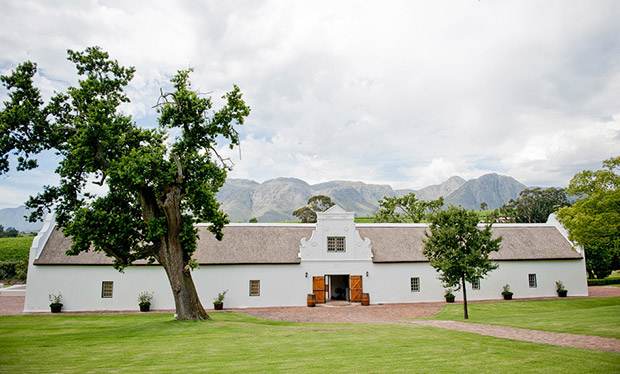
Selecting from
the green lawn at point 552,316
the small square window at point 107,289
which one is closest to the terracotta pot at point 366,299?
the green lawn at point 552,316

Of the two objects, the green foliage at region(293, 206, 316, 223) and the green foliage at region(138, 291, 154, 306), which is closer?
the green foliage at region(138, 291, 154, 306)

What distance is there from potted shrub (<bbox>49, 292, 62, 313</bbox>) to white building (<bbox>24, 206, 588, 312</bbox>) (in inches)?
13.3

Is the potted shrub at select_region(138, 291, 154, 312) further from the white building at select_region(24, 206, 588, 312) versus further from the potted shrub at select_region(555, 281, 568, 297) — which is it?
the potted shrub at select_region(555, 281, 568, 297)

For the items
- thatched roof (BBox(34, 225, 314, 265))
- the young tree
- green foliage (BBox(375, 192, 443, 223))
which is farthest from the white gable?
green foliage (BBox(375, 192, 443, 223))

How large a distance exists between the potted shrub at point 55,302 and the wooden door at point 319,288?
17.3 metres

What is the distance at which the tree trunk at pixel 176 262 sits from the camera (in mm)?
18016

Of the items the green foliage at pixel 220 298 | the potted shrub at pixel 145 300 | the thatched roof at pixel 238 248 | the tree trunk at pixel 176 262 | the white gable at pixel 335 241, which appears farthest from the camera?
the white gable at pixel 335 241

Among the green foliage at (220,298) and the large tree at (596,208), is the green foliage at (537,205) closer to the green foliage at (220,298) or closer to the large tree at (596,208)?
the large tree at (596,208)

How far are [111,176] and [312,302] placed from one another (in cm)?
1654

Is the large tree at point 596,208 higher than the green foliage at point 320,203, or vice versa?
the green foliage at point 320,203

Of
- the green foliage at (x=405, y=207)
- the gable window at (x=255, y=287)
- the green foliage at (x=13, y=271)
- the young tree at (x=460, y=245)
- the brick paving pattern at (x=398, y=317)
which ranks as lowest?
the brick paving pattern at (x=398, y=317)

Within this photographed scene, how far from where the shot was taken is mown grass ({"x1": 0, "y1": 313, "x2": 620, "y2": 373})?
29.3 ft

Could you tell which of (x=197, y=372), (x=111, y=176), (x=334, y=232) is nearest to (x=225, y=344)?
(x=197, y=372)

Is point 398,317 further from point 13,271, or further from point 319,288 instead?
point 13,271
